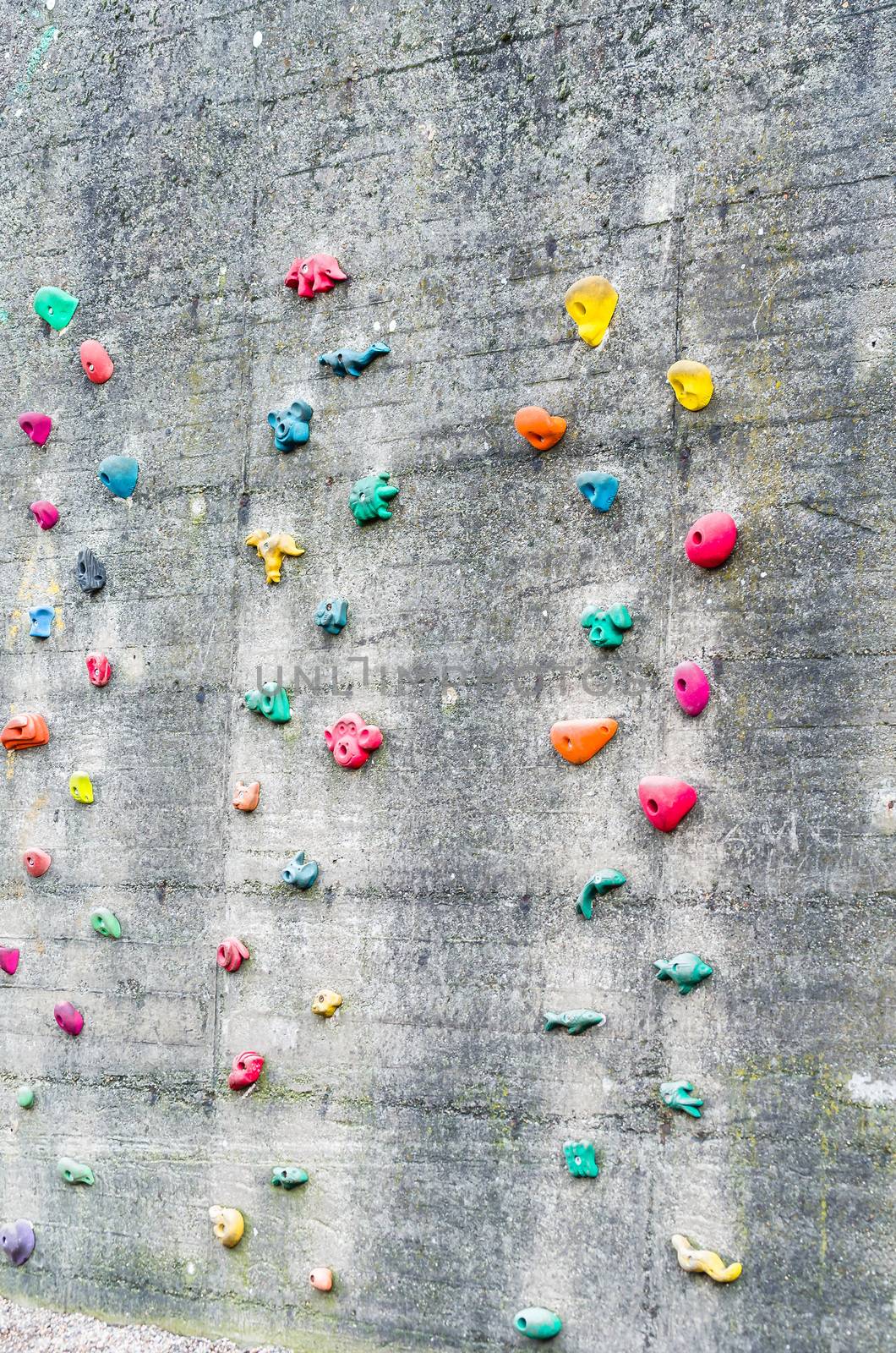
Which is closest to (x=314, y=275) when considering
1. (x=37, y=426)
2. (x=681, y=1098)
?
(x=37, y=426)

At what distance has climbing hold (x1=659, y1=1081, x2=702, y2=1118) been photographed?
3.51 metres

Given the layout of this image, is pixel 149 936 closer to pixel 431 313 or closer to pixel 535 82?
pixel 431 313

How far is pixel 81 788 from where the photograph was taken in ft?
14.8

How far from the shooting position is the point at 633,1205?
11.7 ft

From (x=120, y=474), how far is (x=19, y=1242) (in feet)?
9.49

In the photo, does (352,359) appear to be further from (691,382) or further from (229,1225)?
(229,1225)

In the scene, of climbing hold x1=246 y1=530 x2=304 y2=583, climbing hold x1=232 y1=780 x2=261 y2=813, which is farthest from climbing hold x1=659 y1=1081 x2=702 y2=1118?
climbing hold x1=246 y1=530 x2=304 y2=583

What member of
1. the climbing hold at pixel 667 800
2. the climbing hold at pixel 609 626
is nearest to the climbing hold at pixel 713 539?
the climbing hold at pixel 609 626

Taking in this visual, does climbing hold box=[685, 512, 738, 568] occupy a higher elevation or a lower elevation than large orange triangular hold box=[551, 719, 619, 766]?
higher

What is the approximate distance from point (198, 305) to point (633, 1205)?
137 inches

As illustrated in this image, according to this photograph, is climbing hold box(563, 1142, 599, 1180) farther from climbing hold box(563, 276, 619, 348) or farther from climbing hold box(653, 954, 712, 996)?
climbing hold box(563, 276, 619, 348)

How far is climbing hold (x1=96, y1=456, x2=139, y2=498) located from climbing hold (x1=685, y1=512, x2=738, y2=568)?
2.17 meters

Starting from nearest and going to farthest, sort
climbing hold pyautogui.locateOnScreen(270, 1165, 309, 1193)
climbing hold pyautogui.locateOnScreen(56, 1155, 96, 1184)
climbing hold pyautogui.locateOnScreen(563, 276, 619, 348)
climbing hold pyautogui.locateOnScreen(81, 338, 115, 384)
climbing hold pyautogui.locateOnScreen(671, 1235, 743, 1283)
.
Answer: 1. climbing hold pyautogui.locateOnScreen(671, 1235, 743, 1283)
2. climbing hold pyautogui.locateOnScreen(563, 276, 619, 348)
3. climbing hold pyautogui.locateOnScreen(270, 1165, 309, 1193)
4. climbing hold pyautogui.locateOnScreen(56, 1155, 96, 1184)
5. climbing hold pyautogui.locateOnScreen(81, 338, 115, 384)

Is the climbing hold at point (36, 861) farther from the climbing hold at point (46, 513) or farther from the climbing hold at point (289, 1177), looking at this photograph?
the climbing hold at point (289, 1177)
